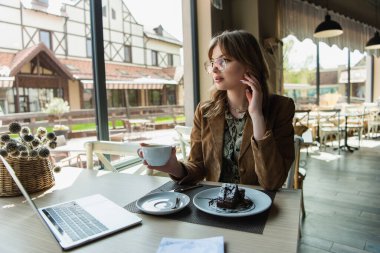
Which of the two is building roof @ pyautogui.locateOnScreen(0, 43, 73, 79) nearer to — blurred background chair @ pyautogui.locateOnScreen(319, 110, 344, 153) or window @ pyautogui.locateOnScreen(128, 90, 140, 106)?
window @ pyautogui.locateOnScreen(128, 90, 140, 106)

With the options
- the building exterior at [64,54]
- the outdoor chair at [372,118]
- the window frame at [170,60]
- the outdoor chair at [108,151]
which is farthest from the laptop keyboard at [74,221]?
the outdoor chair at [372,118]

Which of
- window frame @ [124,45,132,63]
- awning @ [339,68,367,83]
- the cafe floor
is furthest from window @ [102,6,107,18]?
awning @ [339,68,367,83]

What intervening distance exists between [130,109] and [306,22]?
4.32 metres

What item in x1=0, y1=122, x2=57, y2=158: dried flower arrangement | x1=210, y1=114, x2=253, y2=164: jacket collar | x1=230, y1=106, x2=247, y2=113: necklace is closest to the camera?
x1=0, y1=122, x2=57, y2=158: dried flower arrangement

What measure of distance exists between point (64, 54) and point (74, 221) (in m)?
1.49

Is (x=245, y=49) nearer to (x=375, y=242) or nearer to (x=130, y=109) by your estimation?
(x=130, y=109)

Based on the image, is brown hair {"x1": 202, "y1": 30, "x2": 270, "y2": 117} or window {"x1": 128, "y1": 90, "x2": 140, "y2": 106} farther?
window {"x1": 128, "y1": 90, "x2": 140, "y2": 106}

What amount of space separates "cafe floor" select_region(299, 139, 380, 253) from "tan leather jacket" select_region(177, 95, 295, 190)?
45.3 inches

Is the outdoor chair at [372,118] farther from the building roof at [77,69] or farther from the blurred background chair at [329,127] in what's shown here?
the building roof at [77,69]

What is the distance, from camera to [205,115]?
1.37m

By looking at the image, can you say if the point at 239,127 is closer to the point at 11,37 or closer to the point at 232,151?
the point at 232,151

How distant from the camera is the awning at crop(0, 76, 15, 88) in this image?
5.53 feet

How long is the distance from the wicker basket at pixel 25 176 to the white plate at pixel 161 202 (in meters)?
0.42

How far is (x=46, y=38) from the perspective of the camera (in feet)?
6.07
